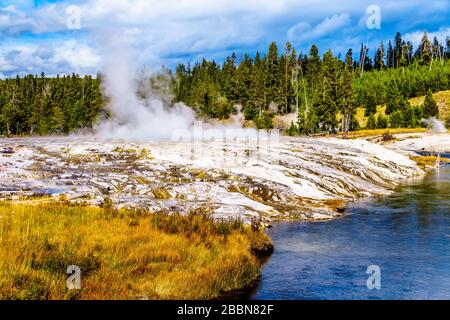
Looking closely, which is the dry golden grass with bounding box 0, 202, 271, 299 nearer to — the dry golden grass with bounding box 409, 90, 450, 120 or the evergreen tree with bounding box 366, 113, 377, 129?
the evergreen tree with bounding box 366, 113, 377, 129

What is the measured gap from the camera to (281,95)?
125m

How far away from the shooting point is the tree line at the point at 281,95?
99000 mm

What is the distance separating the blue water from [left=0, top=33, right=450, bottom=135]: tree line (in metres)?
68.6

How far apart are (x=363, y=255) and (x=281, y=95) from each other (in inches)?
4314

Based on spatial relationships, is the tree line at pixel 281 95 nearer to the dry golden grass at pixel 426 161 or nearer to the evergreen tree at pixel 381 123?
the evergreen tree at pixel 381 123

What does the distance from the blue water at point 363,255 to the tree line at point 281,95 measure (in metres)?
68.6

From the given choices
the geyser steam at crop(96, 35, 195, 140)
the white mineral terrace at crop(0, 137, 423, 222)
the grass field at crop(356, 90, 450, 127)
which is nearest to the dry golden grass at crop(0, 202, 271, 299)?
the white mineral terrace at crop(0, 137, 423, 222)

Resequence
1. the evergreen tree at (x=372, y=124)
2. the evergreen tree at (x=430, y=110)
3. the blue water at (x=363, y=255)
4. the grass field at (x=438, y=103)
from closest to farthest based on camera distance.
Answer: the blue water at (x=363, y=255) → the evergreen tree at (x=372, y=124) → the evergreen tree at (x=430, y=110) → the grass field at (x=438, y=103)

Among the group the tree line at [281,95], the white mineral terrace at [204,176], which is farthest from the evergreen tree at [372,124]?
the white mineral terrace at [204,176]

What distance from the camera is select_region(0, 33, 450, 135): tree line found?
99.0 m

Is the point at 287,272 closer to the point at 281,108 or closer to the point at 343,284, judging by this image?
the point at 343,284

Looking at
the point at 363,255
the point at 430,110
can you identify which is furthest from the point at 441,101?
the point at 363,255

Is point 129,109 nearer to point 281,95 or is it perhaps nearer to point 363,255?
point 363,255
